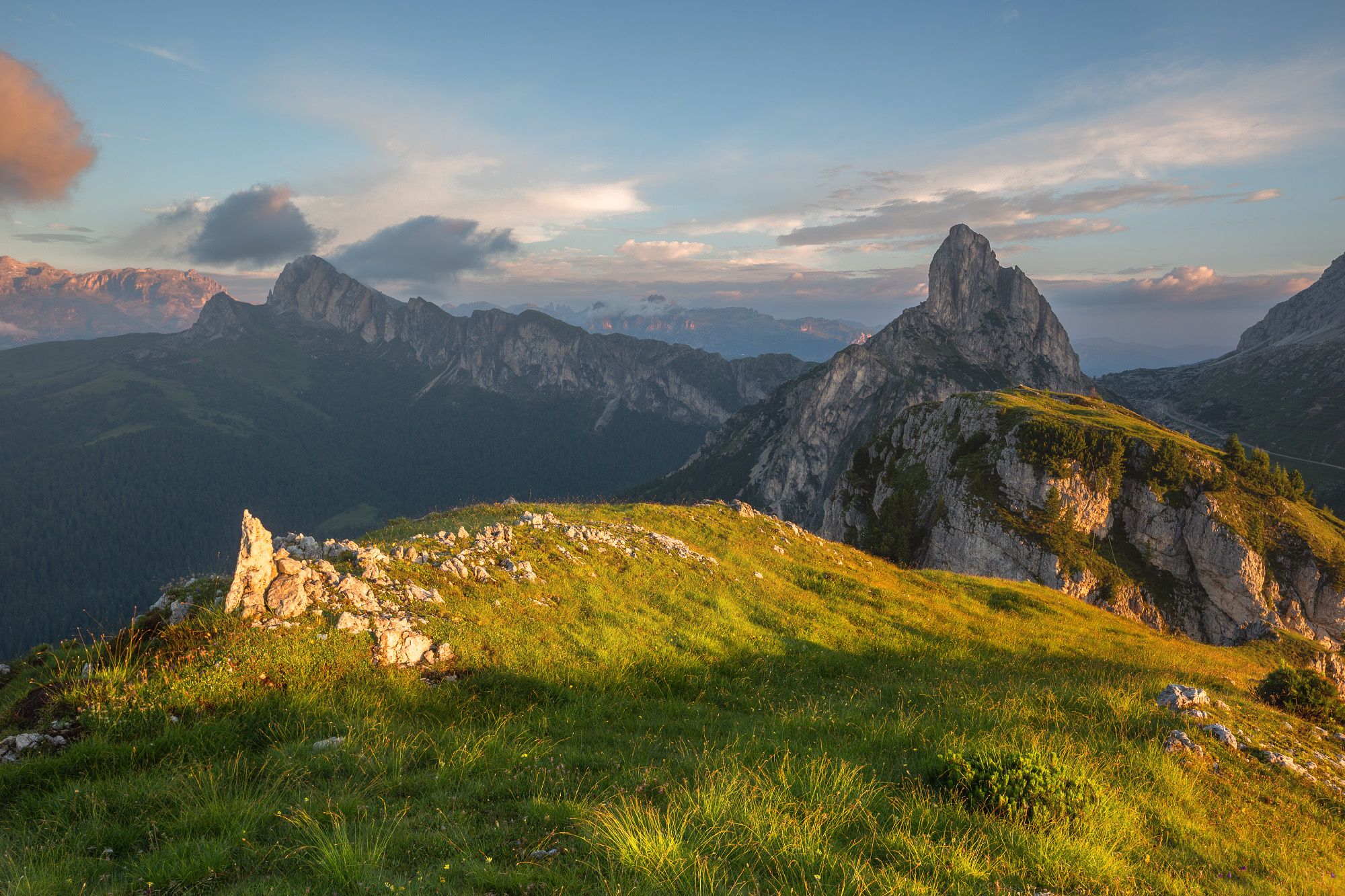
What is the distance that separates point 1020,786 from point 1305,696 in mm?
16595

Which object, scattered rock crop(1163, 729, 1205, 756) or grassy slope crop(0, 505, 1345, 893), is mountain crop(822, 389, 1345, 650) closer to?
grassy slope crop(0, 505, 1345, 893)

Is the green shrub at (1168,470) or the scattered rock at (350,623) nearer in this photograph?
the scattered rock at (350,623)

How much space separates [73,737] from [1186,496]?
424 ft

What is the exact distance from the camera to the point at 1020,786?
807 cm

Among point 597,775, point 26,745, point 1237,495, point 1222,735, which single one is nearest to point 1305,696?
point 1222,735

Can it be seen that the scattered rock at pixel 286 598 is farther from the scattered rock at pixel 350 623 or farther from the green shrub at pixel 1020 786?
the green shrub at pixel 1020 786

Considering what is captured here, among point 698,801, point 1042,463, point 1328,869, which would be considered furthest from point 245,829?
point 1042,463

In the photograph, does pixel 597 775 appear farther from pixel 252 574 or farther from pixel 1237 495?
pixel 1237 495

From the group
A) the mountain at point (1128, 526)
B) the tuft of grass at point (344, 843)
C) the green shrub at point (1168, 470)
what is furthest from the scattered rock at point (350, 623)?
the green shrub at point (1168, 470)

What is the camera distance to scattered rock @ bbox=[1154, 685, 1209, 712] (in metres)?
12.9

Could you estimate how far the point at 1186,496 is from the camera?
94938 millimetres

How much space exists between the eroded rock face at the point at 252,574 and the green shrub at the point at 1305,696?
27.7 m

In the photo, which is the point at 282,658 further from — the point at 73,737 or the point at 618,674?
the point at 618,674

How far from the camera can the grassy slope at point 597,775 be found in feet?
20.4
